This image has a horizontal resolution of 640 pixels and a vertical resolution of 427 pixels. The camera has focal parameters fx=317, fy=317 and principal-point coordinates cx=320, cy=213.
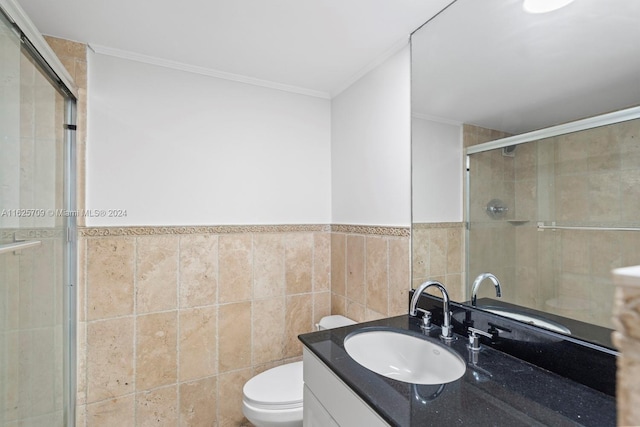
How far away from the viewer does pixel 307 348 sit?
48.6 inches

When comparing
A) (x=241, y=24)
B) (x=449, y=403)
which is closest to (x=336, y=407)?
(x=449, y=403)

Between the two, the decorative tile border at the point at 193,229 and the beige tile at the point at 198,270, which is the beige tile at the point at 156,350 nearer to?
the beige tile at the point at 198,270

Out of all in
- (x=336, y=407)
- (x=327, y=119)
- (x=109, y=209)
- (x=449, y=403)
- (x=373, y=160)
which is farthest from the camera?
(x=327, y=119)

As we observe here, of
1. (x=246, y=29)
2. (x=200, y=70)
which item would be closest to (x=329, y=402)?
(x=246, y=29)

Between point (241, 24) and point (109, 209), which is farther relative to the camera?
point (109, 209)

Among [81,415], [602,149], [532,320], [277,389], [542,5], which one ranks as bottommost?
[81,415]

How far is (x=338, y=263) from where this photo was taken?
7.09ft

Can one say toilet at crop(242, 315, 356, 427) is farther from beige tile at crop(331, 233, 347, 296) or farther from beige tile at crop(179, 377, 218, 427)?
beige tile at crop(331, 233, 347, 296)

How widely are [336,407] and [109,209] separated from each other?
1.47m

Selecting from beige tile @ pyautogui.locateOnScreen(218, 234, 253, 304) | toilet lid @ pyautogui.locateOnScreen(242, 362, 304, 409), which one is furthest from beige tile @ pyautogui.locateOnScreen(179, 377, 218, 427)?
beige tile @ pyautogui.locateOnScreen(218, 234, 253, 304)

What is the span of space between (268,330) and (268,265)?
1.36 ft

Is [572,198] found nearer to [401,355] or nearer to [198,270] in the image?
[401,355]

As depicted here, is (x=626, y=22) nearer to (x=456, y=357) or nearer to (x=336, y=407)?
(x=456, y=357)

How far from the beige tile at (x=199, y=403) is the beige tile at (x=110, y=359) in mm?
294
